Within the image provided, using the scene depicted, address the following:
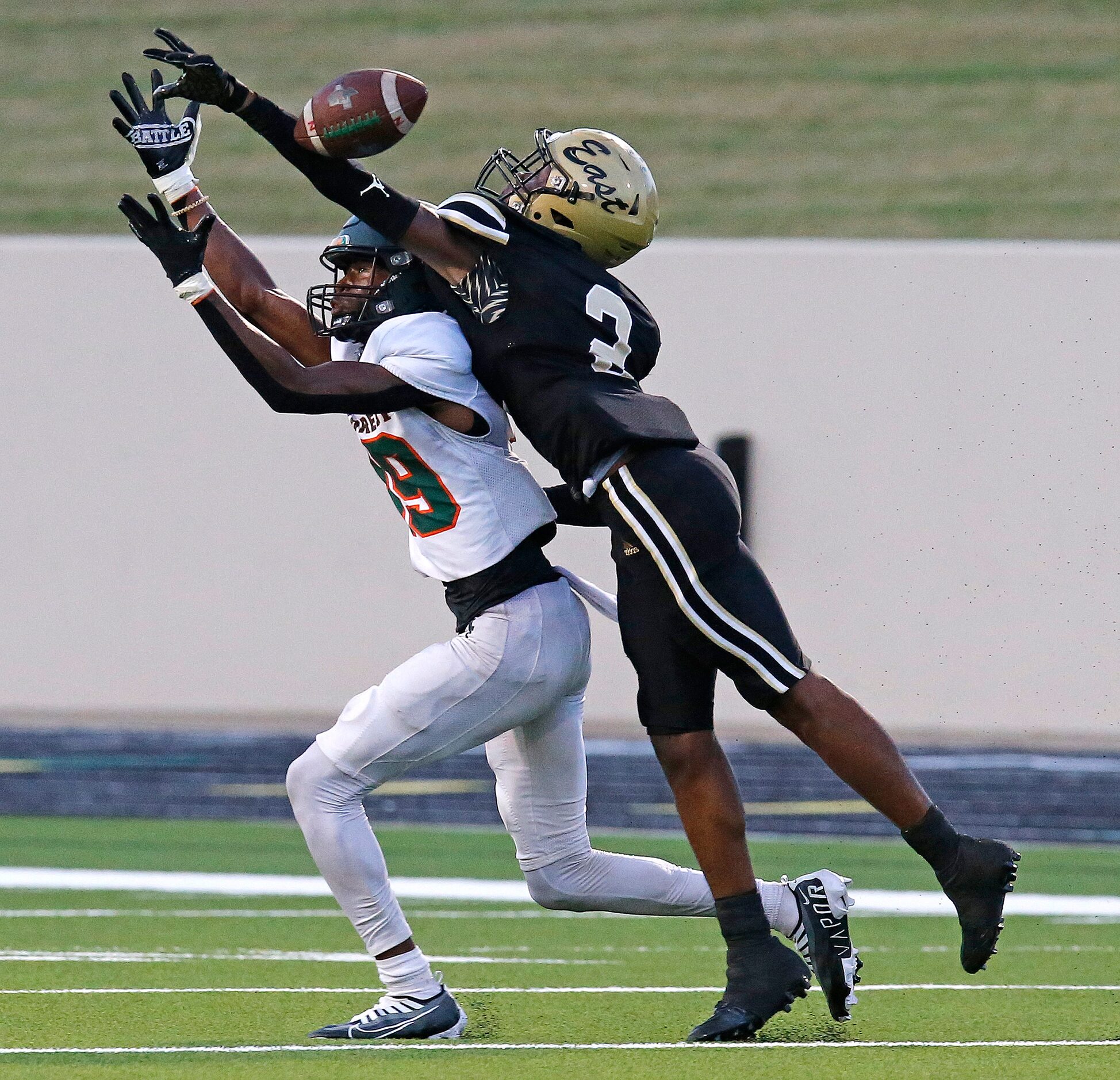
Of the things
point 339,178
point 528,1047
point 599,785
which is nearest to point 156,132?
point 339,178

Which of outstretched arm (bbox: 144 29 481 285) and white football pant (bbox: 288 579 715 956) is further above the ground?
outstretched arm (bbox: 144 29 481 285)

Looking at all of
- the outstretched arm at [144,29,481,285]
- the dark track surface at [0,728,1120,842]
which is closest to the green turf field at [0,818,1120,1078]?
the dark track surface at [0,728,1120,842]

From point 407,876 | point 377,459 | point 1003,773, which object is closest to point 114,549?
point 407,876

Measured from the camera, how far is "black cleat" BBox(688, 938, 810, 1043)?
350 centimetres

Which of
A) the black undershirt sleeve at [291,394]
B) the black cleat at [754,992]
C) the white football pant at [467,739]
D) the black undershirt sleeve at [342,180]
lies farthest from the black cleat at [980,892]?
the black undershirt sleeve at [342,180]

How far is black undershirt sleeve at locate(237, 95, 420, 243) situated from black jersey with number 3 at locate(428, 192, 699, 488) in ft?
0.35

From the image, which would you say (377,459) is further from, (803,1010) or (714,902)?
(803,1010)

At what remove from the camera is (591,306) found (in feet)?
12.1

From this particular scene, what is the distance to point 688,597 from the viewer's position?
138 inches

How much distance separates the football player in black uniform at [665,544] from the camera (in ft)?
11.6

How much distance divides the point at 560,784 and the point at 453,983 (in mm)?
895

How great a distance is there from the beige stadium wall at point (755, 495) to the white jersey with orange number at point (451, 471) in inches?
176

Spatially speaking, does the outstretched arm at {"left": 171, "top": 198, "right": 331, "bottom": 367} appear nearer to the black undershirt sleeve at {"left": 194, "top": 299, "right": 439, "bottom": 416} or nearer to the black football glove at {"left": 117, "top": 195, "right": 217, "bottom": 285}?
the black undershirt sleeve at {"left": 194, "top": 299, "right": 439, "bottom": 416}

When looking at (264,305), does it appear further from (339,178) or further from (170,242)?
(170,242)
